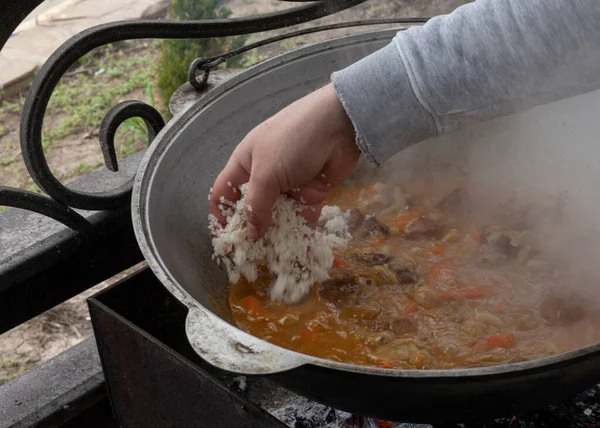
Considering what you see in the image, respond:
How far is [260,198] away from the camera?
1.85m

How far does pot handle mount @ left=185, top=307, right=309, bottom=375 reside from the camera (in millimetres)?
1421

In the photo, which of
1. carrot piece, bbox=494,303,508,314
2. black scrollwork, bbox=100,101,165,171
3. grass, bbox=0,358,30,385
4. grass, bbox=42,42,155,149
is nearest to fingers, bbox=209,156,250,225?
black scrollwork, bbox=100,101,165,171

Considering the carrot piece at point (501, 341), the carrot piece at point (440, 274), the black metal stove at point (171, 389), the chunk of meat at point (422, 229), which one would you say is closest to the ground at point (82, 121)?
the black metal stove at point (171, 389)

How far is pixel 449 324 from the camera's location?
84.9 inches

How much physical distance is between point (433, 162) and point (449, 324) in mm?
861

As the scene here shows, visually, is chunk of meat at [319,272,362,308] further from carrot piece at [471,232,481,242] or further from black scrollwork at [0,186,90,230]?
black scrollwork at [0,186,90,230]

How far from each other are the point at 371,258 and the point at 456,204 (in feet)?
1.41

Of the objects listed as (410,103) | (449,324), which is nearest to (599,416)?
(449,324)

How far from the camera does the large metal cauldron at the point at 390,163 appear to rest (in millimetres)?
1441

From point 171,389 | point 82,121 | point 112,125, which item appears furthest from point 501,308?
point 82,121

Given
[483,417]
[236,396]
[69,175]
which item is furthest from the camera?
[69,175]

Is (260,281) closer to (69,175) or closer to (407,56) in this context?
(407,56)

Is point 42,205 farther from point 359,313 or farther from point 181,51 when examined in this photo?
point 181,51

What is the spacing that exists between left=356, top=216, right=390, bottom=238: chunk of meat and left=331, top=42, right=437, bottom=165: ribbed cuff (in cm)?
92
